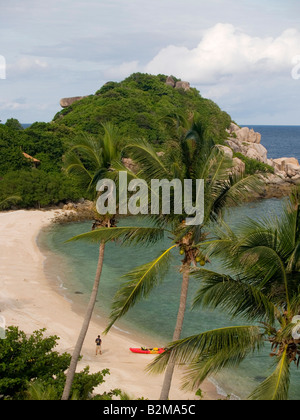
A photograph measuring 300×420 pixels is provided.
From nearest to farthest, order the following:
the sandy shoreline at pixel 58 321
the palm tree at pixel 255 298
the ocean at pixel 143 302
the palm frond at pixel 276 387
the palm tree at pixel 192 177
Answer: the palm frond at pixel 276 387, the palm tree at pixel 255 298, the palm tree at pixel 192 177, the sandy shoreline at pixel 58 321, the ocean at pixel 143 302

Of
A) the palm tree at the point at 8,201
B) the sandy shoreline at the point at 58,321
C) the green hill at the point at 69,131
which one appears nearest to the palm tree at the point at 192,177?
the sandy shoreline at the point at 58,321

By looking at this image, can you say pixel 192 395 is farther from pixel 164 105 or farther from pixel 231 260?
pixel 164 105

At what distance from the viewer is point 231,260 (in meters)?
9.32

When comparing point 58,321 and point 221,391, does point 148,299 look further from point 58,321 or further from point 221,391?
point 221,391

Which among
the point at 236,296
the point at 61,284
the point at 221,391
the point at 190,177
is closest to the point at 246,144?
the point at 61,284

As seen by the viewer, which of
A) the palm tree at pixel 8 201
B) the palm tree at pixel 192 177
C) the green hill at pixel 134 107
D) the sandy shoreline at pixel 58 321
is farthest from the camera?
the green hill at pixel 134 107

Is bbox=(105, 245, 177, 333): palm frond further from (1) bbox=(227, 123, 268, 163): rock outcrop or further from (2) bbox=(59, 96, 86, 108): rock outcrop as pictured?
(2) bbox=(59, 96, 86, 108): rock outcrop

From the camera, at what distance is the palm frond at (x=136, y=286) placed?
9.46 meters

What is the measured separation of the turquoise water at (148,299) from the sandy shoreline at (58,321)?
1243mm

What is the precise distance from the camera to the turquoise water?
20.8 metres

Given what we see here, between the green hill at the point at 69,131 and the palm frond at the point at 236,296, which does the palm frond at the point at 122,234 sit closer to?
the palm frond at the point at 236,296

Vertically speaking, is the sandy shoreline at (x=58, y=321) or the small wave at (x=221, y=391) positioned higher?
the sandy shoreline at (x=58, y=321)

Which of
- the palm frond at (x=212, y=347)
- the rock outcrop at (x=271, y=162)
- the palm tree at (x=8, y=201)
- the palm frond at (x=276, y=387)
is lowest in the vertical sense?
the palm frond at (x=276, y=387)

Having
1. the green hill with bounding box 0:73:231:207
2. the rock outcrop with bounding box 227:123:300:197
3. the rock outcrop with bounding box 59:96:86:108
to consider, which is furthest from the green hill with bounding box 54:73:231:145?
the rock outcrop with bounding box 59:96:86:108
